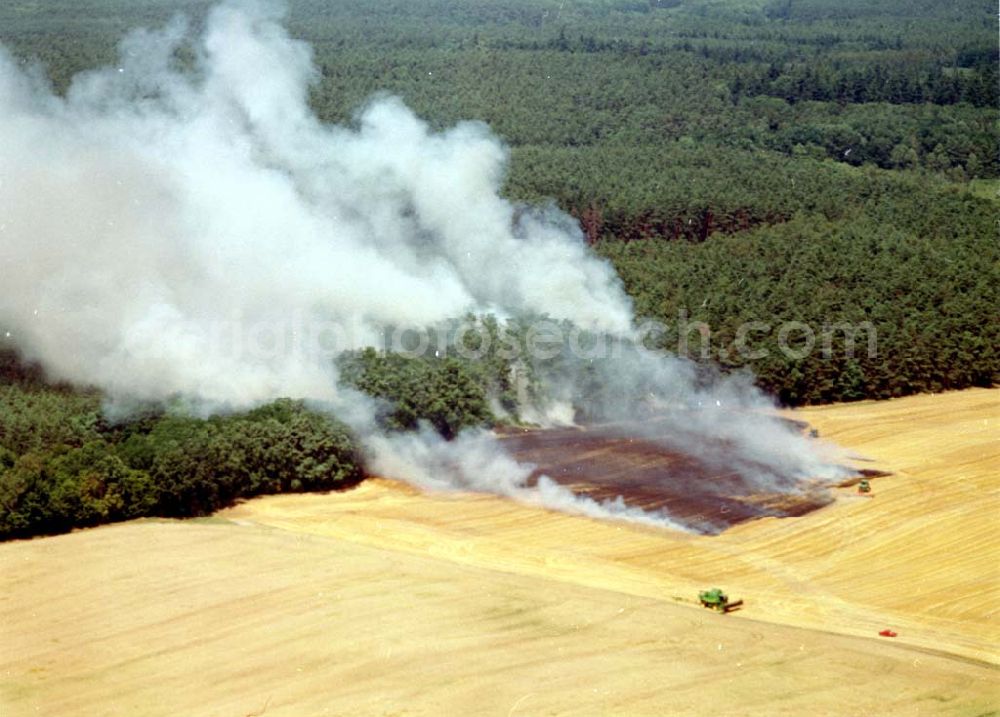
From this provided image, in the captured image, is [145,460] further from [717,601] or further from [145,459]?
[717,601]

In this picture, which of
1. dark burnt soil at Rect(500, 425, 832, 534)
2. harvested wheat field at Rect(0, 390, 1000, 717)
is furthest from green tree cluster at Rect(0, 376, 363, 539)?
dark burnt soil at Rect(500, 425, 832, 534)

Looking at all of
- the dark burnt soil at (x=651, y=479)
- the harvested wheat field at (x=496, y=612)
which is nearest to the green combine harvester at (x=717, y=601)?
the harvested wheat field at (x=496, y=612)

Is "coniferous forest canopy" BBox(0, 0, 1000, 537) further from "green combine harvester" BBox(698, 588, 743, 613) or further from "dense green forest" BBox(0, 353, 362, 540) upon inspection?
"green combine harvester" BBox(698, 588, 743, 613)

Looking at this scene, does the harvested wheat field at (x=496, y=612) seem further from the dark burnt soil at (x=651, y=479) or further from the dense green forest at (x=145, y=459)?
the dark burnt soil at (x=651, y=479)

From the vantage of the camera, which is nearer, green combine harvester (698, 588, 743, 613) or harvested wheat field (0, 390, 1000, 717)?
harvested wheat field (0, 390, 1000, 717)

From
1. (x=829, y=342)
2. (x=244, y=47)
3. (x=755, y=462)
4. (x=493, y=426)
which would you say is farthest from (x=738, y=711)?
(x=244, y=47)

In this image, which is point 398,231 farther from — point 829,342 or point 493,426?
point 829,342

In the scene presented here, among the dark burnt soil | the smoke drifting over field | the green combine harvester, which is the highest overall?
the smoke drifting over field
